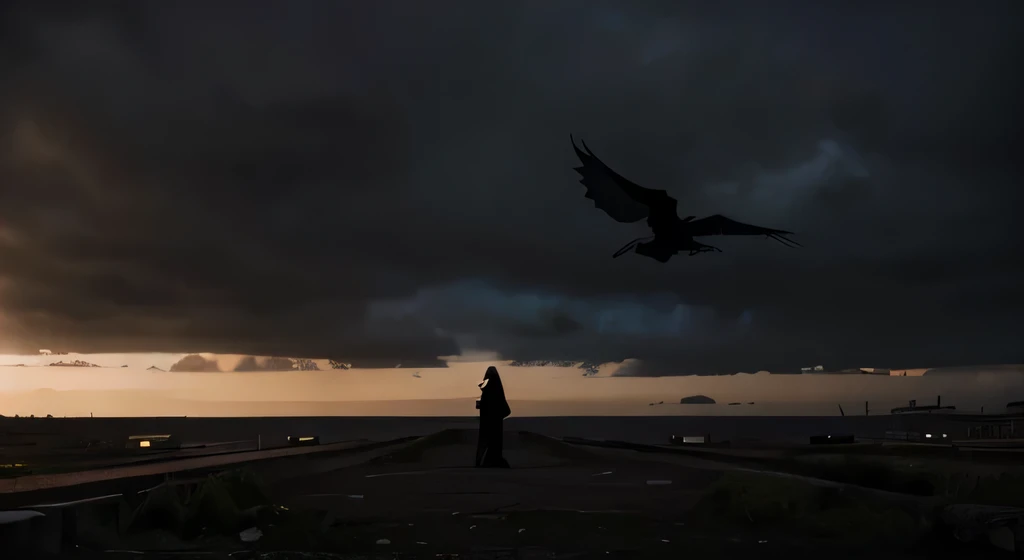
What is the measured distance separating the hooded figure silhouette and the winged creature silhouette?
31.7ft

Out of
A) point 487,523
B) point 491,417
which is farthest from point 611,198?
point 491,417

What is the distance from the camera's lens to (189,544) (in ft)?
46.1

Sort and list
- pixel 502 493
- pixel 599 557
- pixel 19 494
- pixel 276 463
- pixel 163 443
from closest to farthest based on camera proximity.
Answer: pixel 599 557 < pixel 19 494 < pixel 502 493 < pixel 276 463 < pixel 163 443

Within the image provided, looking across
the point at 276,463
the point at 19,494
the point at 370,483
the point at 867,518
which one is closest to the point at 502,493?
the point at 370,483

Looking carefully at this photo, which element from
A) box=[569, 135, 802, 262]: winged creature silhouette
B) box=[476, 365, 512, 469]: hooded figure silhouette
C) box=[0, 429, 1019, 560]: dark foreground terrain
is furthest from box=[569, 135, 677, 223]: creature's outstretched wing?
box=[476, 365, 512, 469]: hooded figure silhouette

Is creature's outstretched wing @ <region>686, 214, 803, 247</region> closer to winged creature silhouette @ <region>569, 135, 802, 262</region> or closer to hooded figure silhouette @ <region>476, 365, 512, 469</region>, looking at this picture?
winged creature silhouette @ <region>569, 135, 802, 262</region>

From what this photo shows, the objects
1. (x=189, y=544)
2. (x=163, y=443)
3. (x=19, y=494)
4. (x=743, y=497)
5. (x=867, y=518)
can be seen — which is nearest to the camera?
(x=189, y=544)

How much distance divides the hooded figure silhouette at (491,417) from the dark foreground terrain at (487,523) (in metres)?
5.07

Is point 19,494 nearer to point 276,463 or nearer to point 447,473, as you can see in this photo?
point 447,473

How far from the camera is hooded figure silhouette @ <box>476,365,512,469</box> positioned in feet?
87.1

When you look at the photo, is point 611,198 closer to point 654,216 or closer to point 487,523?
point 654,216

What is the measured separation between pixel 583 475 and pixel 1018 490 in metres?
13.6

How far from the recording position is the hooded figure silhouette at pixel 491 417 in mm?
26562

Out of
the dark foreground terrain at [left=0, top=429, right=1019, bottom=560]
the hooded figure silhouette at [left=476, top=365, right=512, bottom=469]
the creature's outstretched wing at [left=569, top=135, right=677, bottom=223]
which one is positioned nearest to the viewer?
the dark foreground terrain at [left=0, top=429, right=1019, bottom=560]
